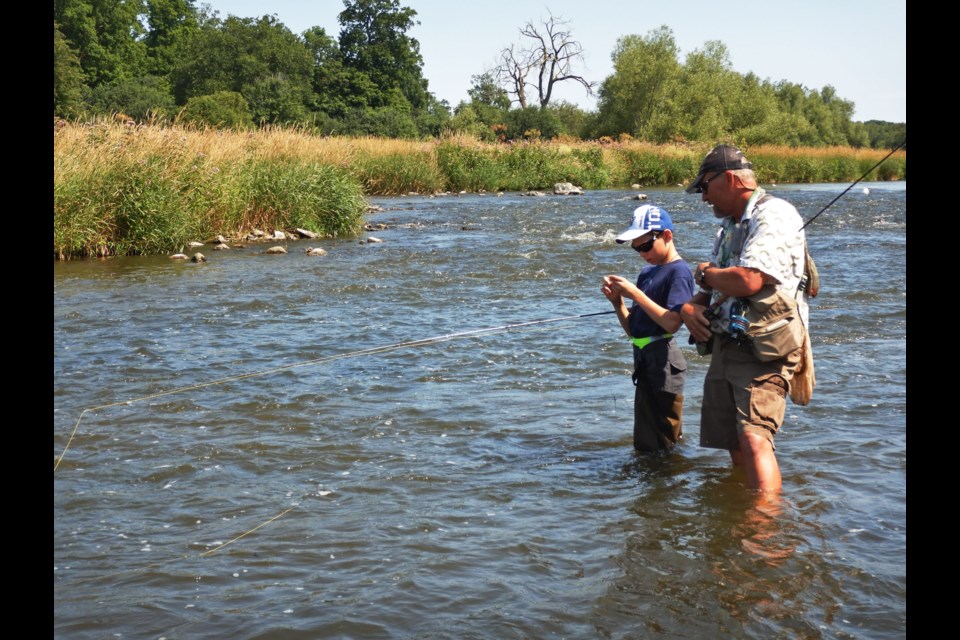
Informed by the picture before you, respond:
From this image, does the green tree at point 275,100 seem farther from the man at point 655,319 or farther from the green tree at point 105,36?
the man at point 655,319

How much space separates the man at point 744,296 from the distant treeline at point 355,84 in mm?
44447

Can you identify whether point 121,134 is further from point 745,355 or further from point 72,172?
point 745,355

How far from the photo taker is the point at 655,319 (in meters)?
5.02

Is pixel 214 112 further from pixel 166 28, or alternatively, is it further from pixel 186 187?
pixel 166 28

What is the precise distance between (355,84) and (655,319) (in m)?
66.1

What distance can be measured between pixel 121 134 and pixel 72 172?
67.0 inches

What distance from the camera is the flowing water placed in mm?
3973

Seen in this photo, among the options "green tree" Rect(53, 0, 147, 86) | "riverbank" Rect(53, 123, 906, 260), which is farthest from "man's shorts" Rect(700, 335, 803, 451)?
"green tree" Rect(53, 0, 147, 86)

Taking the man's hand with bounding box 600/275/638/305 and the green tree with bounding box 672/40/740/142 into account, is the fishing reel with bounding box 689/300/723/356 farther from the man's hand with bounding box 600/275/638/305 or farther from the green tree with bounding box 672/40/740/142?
the green tree with bounding box 672/40/740/142

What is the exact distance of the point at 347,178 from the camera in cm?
2116

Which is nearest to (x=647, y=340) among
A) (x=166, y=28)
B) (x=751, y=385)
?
(x=751, y=385)
